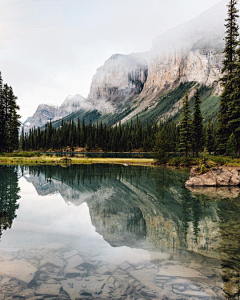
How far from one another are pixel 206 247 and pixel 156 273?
3118 millimetres

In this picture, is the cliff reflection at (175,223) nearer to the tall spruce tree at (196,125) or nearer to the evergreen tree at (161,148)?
the evergreen tree at (161,148)

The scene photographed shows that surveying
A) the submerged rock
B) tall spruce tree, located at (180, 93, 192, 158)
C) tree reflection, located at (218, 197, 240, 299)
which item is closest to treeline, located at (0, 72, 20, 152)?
tall spruce tree, located at (180, 93, 192, 158)

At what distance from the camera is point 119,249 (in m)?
8.00

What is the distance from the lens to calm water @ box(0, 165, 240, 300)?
17.9ft

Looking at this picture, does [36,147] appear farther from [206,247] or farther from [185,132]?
[206,247]

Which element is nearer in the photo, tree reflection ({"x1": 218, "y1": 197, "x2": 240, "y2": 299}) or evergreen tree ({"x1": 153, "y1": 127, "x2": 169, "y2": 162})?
tree reflection ({"x1": 218, "y1": 197, "x2": 240, "y2": 299})

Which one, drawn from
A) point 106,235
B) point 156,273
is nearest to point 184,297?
point 156,273

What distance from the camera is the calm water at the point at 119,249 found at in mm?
5453

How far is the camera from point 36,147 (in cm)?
14412

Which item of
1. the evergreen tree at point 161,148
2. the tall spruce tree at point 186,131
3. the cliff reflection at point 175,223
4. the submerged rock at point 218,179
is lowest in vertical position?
the cliff reflection at point 175,223

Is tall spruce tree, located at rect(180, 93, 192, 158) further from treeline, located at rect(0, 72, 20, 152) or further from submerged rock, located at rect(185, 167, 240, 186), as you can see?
treeline, located at rect(0, 72, 20, 152)

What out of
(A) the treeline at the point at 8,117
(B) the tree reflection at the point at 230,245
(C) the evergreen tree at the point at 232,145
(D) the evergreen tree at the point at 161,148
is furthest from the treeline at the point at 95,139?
(B) the tree reflection at the point at 230,245

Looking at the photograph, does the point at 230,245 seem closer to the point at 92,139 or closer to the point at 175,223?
the point at 175,223

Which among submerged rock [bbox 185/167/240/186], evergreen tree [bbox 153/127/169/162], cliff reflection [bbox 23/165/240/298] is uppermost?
evergreen tree [bbox 153/127/169/162]
